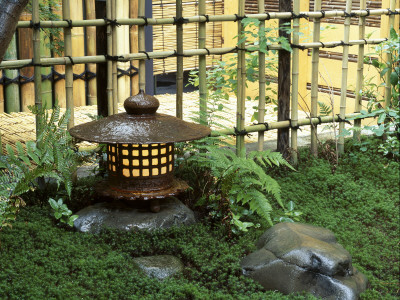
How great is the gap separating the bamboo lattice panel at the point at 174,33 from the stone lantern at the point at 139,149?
487 centimetres

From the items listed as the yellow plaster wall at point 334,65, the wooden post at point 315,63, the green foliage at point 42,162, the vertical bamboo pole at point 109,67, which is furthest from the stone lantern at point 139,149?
→ the yellow plaster wall at point 334,65

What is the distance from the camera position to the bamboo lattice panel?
30.8 feet

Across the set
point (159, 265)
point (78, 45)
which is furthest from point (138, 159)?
point (78, 45)

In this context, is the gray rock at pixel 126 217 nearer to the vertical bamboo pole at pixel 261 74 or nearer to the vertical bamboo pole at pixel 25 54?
the vertical bamboo pole at pixel 261 74

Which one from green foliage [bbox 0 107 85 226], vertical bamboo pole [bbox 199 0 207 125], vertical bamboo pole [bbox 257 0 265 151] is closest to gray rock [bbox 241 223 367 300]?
green foliage [bbox 0 107 85 226]

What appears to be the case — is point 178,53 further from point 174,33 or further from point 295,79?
point 174,33

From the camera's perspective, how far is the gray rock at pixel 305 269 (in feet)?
13.3

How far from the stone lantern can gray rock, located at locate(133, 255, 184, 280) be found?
488 millimetres

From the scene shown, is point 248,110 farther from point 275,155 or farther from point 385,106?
point 275,155

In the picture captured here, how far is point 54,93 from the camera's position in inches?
336

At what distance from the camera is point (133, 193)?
4.56 m

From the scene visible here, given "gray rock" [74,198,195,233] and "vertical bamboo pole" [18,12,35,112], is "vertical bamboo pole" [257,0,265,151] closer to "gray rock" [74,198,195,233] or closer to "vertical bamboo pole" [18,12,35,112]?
"gray rock" [74,198,195,233]

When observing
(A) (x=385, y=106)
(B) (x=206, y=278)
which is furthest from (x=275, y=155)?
(A) (x=385, y=106)

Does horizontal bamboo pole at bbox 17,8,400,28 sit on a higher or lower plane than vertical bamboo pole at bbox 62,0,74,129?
higher
